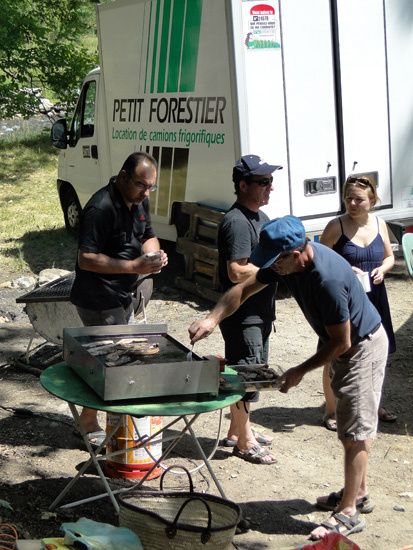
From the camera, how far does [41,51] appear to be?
57.5 feet

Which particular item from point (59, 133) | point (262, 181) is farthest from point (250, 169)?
point (59, 133)

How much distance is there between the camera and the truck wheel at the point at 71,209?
41.7 ft

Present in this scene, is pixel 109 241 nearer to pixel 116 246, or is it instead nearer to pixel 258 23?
pixel 116 246

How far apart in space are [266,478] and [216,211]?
4105mm

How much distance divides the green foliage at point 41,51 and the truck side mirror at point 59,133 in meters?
5.58

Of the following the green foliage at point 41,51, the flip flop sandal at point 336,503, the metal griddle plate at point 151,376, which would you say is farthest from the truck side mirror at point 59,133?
the flip flop sandal at point 336,503

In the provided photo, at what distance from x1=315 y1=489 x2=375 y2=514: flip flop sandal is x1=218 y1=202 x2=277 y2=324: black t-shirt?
1.06 meters

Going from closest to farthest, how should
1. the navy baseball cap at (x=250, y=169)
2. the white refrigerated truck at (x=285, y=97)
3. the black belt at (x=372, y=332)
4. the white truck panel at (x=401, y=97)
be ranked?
the black belt at (x=372, y=332)
the navy baseball cap at (x=250, y=169)
the white refrigerated truck at (x=285, y=97)
the white truck panel at (x=401, y=97)

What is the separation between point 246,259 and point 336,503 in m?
1.43

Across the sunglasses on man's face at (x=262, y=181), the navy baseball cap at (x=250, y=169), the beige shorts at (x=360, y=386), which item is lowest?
the beige shorts at (x=360, y=386)

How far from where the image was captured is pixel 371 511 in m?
4.80

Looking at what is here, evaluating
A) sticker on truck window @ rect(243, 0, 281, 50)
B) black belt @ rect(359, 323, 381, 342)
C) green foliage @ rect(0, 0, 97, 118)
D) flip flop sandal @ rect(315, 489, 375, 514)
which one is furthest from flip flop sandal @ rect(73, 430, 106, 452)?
green foliage @ rect(0, 0, 97, 118)

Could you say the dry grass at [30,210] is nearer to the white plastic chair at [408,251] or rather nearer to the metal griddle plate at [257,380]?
the white plastic chair at [408,251]

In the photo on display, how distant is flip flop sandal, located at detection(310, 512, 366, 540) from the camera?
449cm
